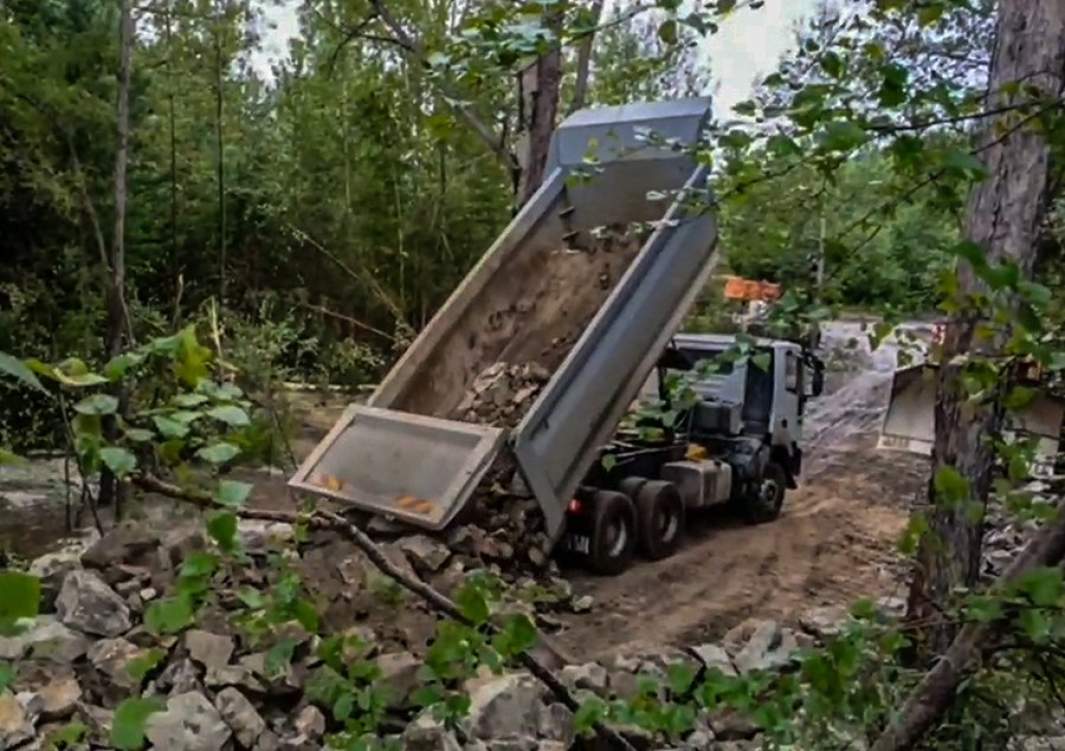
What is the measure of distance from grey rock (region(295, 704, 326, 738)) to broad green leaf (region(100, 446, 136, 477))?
122 inches

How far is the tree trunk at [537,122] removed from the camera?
7199 mm

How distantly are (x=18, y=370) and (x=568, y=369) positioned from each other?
505 centimetres

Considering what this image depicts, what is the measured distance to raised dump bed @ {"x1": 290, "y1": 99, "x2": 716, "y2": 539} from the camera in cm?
546

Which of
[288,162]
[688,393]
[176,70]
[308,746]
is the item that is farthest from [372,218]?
[688,393]

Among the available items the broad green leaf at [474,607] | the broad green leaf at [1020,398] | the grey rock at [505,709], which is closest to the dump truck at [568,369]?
the grey rock at [505,709]

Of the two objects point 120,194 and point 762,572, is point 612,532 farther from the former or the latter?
point 120,194

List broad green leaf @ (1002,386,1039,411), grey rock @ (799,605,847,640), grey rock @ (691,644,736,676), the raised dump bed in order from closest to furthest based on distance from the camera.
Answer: broad green leaf @ (1002,386,1039,411), grey rock @ (691,644,736,676), grey rock @ (799,605,847,640), the raised dump bed

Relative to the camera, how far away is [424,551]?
5164mm

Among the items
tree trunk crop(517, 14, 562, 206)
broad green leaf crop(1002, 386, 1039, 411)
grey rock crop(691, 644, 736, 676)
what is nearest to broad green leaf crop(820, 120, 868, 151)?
broad green leaf crop(1002, 386, 1039, 411)

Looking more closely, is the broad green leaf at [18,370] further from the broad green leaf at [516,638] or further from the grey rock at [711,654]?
the grey rock at [711,654]

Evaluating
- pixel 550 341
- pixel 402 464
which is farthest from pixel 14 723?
pixel 550 341

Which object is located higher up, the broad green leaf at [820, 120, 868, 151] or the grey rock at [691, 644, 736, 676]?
the broad green leaf at [820, 120, 868, 151]

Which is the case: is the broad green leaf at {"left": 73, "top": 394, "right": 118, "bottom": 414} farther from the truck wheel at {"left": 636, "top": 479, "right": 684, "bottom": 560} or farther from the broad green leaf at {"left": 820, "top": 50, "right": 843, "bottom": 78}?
the truck wheel at {"left": 636, "top": 479, "right": 684, "bottom": 560}

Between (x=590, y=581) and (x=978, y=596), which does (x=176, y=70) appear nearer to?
(x=590, y=581)
